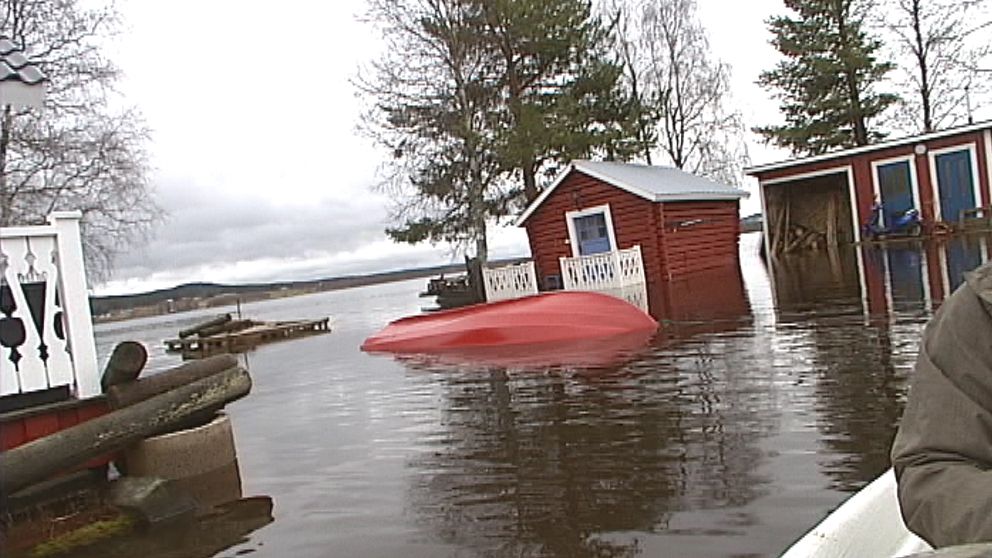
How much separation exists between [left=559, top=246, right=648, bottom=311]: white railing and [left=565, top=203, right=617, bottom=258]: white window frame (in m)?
1.61

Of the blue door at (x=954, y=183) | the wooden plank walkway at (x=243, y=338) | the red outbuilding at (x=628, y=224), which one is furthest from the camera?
the blue door at (x=954, y=183)

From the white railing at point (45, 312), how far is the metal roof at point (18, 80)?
1551mm

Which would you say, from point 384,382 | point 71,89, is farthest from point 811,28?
point 384,382

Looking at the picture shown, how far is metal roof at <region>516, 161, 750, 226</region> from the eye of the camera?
2005cm

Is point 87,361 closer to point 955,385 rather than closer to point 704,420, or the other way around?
point 704,420

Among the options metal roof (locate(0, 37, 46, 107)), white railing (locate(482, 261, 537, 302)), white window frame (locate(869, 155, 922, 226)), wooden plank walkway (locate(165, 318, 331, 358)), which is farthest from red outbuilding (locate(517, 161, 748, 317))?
metal roof (locate(0, 37, 46, 107))

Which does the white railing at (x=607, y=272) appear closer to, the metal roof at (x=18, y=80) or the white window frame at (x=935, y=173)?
the white window frame at (x=935, y=173)

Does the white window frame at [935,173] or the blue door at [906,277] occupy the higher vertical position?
the white window frame at [935,173]

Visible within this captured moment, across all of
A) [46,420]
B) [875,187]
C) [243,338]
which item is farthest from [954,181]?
[46,420]

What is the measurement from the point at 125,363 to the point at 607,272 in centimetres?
1431

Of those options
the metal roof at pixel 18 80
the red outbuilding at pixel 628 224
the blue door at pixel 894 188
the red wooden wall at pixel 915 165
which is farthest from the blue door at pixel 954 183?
the metal roof at pixel 18 80

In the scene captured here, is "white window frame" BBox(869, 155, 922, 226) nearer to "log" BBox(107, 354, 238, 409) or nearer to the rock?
"log" BBox(107, 354, 238, 409)

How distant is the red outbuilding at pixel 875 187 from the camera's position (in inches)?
888

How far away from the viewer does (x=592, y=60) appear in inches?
1085
